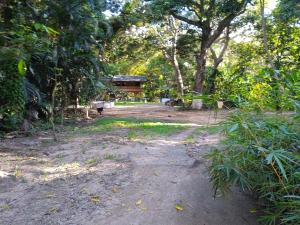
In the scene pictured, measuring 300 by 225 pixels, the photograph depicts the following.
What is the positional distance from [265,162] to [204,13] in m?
12.3

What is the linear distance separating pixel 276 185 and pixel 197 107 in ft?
43.3

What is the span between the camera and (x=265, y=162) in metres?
2.50

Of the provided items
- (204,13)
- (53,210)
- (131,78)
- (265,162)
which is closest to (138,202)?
(53,210)

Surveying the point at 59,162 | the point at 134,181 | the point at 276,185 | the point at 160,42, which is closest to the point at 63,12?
the point at 59,162

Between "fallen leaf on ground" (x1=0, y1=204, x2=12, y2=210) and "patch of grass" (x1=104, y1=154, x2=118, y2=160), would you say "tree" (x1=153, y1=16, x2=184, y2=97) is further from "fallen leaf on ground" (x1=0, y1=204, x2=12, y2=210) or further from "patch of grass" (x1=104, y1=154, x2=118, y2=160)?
"fallen leaf on ground" (x1=0, y1=204, x2=12, y2=210)

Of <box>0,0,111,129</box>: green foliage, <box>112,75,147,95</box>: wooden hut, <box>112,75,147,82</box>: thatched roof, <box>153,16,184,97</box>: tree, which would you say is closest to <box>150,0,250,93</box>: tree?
<box>153,16,184,97</box>: tree

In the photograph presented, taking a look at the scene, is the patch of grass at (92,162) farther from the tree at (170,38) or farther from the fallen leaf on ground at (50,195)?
the tree at (170,38)

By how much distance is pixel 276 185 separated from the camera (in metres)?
2.41

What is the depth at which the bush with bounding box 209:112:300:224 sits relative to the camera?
7.68 ft

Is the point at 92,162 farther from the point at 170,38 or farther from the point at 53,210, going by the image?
the point at 170,38

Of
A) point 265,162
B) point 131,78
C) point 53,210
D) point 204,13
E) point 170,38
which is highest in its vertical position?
point 204,13

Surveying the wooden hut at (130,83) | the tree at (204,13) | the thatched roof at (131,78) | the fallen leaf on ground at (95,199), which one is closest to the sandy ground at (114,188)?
the fallen leaf on ground at (95,199)

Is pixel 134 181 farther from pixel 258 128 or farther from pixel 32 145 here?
pixel 32 145

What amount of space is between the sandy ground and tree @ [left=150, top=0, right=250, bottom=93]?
816 cm
